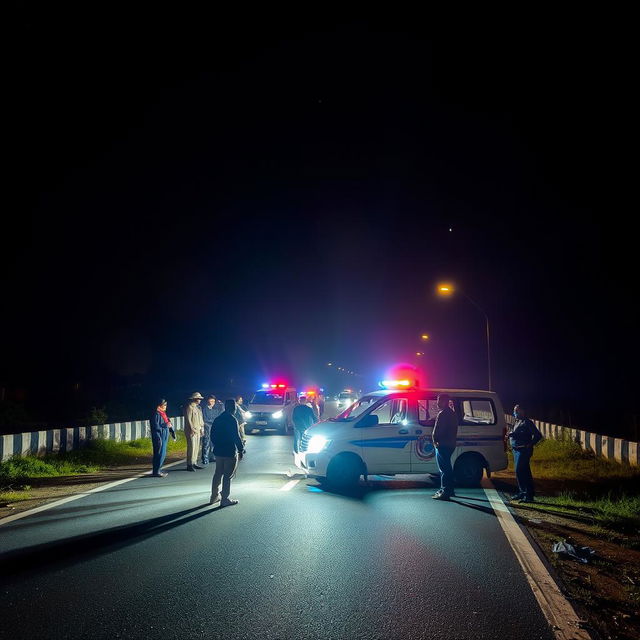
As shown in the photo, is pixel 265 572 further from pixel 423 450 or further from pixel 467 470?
pixel 467 470

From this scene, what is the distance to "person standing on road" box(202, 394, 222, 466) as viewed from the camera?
16766 millimetres

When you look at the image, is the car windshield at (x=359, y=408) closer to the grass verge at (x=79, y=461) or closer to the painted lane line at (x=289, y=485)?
the painted lane line at (x=289, y=485)

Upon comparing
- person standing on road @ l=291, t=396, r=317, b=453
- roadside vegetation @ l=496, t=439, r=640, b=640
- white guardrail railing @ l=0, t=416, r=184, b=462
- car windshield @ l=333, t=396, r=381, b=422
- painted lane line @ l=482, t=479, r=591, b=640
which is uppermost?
car windshield @ l=333, t=396, r=381, b=422

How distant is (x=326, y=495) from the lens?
1132cm

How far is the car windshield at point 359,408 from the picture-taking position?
12617 mm

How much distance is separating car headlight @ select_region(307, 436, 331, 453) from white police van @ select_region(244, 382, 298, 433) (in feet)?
49.3

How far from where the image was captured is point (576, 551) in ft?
24.0

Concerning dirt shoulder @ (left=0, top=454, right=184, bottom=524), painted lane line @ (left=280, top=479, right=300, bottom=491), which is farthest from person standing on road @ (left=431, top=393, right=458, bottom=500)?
dirt shoulder @ (left=0, top=454, right=184, bottom=524)

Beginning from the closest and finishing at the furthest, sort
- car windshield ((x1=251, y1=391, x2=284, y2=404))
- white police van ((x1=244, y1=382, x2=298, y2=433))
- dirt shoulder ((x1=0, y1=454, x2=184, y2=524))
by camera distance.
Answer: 1. dirt shoulder ((x1=0, y1=454, x2=184, y2=524))
2. white police van ((x1=244, y1=382, x2=298, y2=433))
3. car windshield ((x1=251, y1=391, x2=284, y2=404))

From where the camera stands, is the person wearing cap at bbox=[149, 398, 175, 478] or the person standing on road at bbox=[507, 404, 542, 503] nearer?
the person standing on road at bbox=[507, 404, 542, 503]

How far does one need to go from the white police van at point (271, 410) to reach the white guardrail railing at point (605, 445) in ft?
38.0

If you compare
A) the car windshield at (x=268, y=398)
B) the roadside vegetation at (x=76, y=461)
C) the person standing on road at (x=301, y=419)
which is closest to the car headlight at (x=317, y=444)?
the person standing on road at (x=301, y=419)

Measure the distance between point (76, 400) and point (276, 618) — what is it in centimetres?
4151

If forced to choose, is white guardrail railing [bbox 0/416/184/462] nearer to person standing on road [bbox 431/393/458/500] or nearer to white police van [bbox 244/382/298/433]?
white police van [bbox 244/382/298/433]
